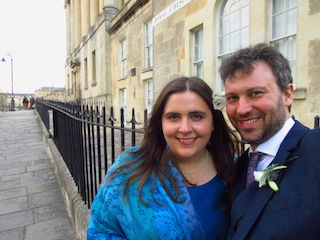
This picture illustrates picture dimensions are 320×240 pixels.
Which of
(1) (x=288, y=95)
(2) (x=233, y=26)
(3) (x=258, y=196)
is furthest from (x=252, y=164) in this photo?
(2) (x=233, y=26)

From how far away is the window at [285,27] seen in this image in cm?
468

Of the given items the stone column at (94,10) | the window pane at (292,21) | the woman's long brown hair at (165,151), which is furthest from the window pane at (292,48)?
the stone column at (94,10)

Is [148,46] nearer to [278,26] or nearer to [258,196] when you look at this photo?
[278,26]

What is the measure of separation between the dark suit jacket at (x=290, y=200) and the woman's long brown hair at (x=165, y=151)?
37cm

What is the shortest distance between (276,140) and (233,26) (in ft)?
18.9

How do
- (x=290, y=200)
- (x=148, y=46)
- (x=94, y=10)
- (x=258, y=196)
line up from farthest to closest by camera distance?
(x=94, y=10), (x=148, y=46), (x=258, y=196), (x=290, y=200)

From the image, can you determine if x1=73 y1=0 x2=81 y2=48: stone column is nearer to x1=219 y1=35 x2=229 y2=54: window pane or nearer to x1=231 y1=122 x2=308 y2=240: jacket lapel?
x1=219 y1=35 x2=229 y2=54: window pane

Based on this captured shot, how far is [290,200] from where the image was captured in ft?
2.68

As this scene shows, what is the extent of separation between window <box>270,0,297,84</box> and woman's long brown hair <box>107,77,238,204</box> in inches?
154

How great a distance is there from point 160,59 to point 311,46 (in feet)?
17.4

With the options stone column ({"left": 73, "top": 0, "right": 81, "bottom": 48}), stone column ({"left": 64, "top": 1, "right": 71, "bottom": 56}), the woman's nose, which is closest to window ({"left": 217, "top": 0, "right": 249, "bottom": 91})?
the woman's nose

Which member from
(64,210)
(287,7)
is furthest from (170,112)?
(287,7)

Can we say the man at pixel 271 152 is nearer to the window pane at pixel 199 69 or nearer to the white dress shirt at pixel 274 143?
the white dress shirt at pixel 274 143

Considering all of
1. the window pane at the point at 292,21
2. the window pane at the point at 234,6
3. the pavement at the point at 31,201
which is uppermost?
the window pane at the point at 234,6
